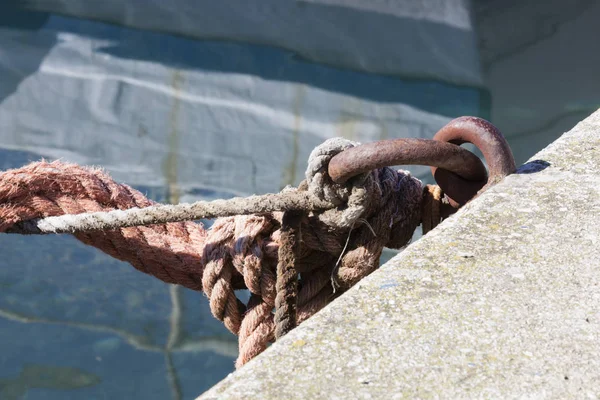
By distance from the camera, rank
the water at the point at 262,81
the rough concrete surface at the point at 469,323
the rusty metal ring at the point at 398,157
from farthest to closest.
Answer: the water at the point at 262,81 < the rusty metal ring at the point at 398,157 < the rough concrete surface at the point at 469,323

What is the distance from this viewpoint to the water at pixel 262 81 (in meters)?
4.14

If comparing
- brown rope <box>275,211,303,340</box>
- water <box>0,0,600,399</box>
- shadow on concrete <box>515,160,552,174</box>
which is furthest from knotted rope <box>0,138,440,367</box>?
water <box>0,0,600,399</box>

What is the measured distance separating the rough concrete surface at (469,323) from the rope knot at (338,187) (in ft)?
0.64

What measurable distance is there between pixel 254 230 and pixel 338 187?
215mm

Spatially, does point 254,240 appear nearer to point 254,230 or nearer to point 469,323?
point 254,230

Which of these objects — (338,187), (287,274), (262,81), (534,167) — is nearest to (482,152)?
(534,167)

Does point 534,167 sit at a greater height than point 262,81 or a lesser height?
greater

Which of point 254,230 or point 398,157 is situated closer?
point 398,157

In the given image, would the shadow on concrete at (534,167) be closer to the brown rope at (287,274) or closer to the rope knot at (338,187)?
the rope knot at (338,187)

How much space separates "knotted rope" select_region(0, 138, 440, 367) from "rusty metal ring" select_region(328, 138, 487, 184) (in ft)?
0.11

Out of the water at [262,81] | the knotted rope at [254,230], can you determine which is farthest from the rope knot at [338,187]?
the water at [262,81]

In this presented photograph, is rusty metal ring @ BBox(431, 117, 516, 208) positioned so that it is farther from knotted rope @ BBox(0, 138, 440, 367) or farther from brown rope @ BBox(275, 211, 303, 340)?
brown rope @ BBox(275, 211, 303, 340)

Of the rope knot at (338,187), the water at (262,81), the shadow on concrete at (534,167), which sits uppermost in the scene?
the shadow on concrete at (534,167)

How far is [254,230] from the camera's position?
144 centimetres
